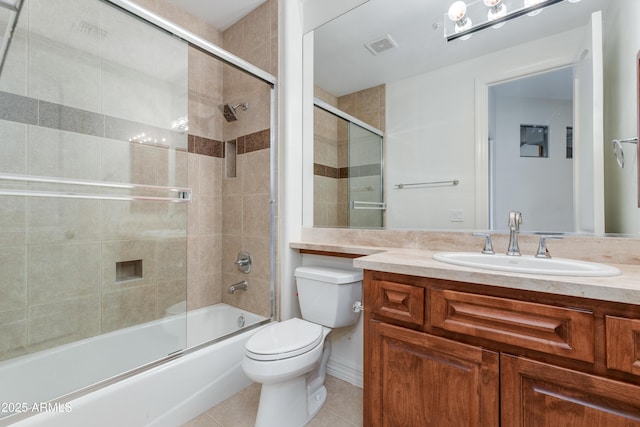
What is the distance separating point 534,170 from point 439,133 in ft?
1.66

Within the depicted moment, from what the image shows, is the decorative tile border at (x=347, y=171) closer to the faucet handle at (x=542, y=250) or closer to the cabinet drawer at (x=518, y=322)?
the faucet handle at (x=542, y=250)

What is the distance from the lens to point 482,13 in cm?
144

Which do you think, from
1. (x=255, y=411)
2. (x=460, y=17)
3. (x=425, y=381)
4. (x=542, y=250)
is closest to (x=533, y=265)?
(x=542, y=250)

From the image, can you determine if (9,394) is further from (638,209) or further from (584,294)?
(638,209)

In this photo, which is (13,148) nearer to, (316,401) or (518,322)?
(316,401)

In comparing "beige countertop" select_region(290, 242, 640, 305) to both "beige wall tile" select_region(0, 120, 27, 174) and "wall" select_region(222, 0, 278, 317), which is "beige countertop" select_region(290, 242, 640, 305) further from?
"beige wall tile" select_region(0, 120, 27, 174)

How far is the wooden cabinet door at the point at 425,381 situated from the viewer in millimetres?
871

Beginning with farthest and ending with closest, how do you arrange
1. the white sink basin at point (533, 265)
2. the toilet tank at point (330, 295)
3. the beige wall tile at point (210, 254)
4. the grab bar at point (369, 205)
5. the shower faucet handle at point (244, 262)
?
1. the beige wall tile at point (210, 254)
2. the shower faucet handle at point (244, 262)
3. the grab bar at point (369, 205)
4. the toilet tank at point (330, 295)
5. the white sink basin at point (533, 265)

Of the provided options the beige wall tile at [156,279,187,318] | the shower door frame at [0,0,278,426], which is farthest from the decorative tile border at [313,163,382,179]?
the beige wall tile at [156,279,187,318]

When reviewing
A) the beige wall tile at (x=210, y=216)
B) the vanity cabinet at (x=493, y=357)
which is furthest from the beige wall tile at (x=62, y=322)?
the vanity cabinet at (x=493, y=357)

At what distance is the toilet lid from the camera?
1.22m

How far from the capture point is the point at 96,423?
1.12 m

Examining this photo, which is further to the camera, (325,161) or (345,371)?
(325,161)

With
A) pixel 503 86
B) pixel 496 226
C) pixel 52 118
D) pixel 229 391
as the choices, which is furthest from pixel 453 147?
pixel 52 118
